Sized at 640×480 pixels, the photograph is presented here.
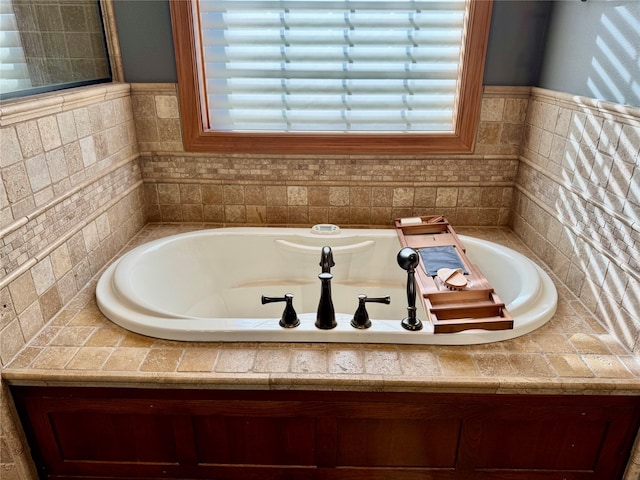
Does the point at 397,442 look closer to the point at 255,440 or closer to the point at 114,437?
the point at 255,440

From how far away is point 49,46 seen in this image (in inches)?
72.4

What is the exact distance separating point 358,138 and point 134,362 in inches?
57.8

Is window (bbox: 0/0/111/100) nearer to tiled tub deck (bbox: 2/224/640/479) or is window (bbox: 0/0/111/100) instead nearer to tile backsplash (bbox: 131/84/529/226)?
tile backsplash (bbox: 131/84/529/226)

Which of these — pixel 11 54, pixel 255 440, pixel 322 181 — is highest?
pixel 11 54

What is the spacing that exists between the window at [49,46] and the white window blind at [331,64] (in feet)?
1.60

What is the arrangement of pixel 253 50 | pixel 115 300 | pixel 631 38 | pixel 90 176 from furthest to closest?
pixel 253 50, pixel 90 176, pixel 115 300, pixel 631 38

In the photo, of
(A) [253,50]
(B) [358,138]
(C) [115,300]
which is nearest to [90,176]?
(C) [115,300]

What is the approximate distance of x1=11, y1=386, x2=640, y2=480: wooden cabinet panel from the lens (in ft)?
4.50

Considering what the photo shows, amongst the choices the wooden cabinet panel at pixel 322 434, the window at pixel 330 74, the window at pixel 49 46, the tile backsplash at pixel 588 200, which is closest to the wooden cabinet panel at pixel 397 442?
the wooden cabinet panel at pixel 322 434

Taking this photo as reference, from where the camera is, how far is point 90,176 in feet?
6.15

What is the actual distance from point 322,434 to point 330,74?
5.32 feet

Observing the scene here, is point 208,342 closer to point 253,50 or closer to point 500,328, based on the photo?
point 500,328

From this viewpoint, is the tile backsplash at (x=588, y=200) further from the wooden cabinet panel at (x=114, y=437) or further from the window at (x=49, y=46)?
the window at (x=49, y=46)

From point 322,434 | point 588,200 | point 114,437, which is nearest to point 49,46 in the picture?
point 114,437
